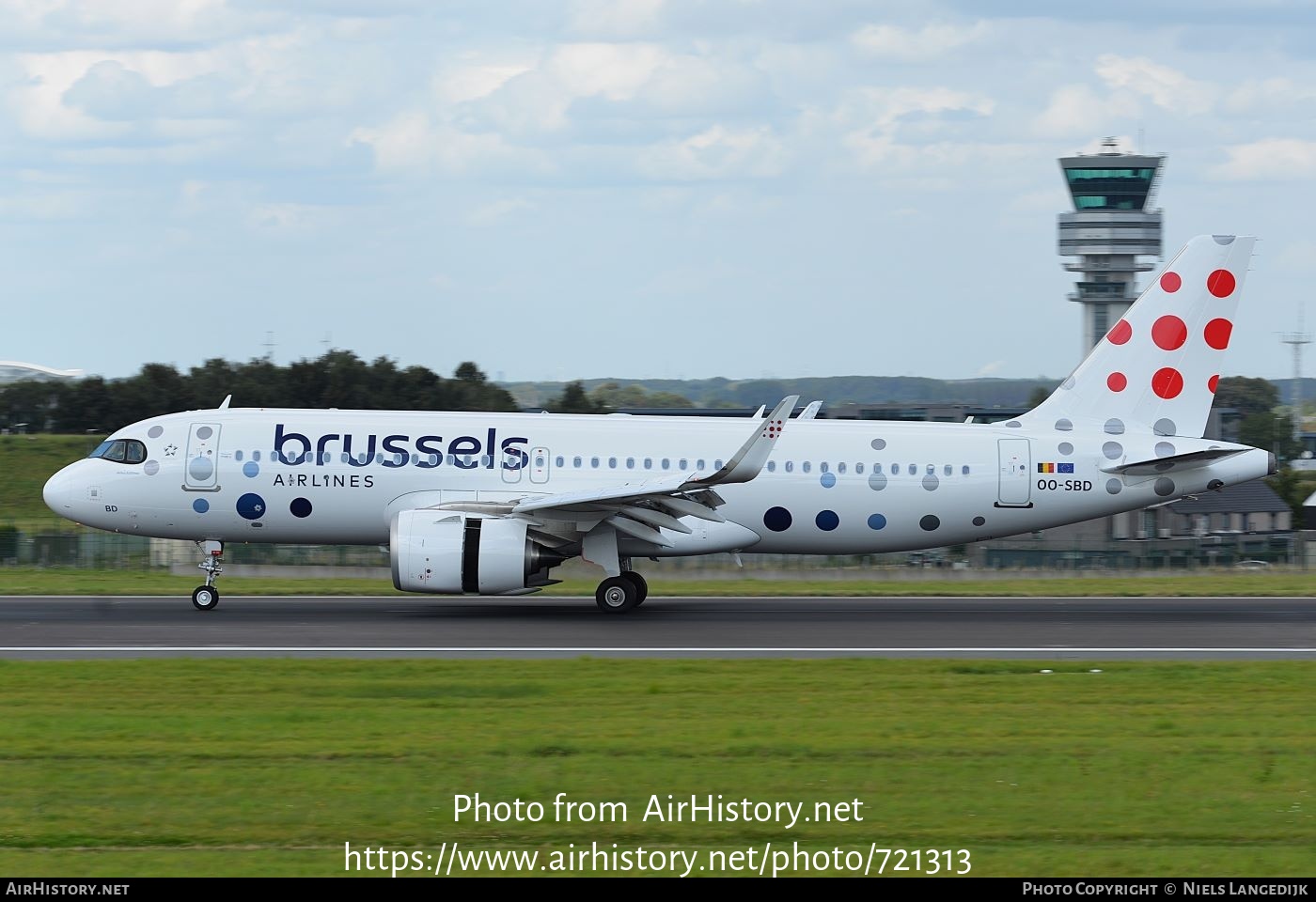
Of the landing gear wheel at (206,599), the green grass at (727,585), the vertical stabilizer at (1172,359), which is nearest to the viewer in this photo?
the landing gear wheel at (206,599)

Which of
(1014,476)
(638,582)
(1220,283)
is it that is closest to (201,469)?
(638,582)

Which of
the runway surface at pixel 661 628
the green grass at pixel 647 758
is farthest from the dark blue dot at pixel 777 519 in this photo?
the green grass at pixel 647 758

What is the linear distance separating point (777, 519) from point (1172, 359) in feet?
27.9

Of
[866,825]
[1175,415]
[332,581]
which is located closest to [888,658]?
[866,825]

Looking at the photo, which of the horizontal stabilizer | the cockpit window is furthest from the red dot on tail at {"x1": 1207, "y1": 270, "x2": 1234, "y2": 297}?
the cockpit window

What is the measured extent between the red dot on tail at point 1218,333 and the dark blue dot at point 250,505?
1811cm

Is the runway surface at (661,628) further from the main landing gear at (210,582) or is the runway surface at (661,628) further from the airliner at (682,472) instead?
the airliner at (682,472)

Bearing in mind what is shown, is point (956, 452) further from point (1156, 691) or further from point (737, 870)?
point (737, 870)

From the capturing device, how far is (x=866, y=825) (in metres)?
10.7

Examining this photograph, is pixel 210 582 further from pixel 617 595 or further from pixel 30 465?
pixel 30 465

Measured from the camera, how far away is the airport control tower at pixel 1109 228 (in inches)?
3871

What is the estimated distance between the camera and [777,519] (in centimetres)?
2756

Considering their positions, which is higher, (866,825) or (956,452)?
(956,452)

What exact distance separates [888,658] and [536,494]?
347 inches
